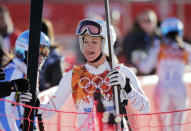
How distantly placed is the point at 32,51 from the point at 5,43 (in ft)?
16.3

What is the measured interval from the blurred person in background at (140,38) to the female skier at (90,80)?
466 cm

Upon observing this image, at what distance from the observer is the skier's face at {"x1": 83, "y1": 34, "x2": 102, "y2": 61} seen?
409 centimetres

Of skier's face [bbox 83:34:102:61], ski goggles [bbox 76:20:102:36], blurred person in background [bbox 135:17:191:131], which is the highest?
ski goggles [bbox 76:20:102:36]

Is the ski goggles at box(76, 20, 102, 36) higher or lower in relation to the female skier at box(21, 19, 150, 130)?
higher

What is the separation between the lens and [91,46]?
410cm

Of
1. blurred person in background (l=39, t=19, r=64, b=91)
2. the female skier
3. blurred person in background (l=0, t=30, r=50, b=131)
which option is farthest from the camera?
blurred person in background (l=39, t=19, r=64, b=91)

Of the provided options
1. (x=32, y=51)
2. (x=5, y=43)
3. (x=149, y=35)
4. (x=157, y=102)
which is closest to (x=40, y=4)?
(x=32, y=51)

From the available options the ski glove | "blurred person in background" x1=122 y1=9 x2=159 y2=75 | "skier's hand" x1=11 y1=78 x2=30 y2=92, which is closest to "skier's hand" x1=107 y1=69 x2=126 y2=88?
the ski glove

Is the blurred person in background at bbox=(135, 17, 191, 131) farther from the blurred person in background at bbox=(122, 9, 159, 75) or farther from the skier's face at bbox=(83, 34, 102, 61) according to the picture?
the skier's face at bbox=(83, 34, 102, 61)

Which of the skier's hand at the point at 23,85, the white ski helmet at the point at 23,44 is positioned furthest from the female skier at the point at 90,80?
the white ski helmet at the point at 23,44

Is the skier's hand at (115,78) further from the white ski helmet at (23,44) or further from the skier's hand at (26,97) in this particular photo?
the white ski helmet at (23,44)

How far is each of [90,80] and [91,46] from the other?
305mm

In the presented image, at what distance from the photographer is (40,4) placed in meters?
3.53

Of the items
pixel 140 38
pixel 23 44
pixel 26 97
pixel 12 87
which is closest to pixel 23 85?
pixel 26 97
